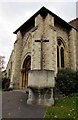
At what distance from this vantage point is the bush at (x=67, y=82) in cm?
901

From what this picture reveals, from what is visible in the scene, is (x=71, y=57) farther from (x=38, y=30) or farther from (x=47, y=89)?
(x=47, y=89)

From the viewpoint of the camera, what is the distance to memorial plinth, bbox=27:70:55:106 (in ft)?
19.6

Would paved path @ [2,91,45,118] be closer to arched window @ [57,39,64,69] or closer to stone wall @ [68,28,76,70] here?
arched window @ [57,39,64,69]

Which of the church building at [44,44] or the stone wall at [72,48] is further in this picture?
the stone wall at [72,48]

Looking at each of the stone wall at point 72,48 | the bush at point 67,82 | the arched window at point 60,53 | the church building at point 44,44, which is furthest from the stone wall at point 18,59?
the stone wall at point 72,48

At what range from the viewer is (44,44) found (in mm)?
12305

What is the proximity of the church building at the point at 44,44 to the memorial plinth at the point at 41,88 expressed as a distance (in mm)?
5349

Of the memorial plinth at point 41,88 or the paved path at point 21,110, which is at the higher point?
the memorial plinth at point 41,88

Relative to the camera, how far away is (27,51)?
14.3 m

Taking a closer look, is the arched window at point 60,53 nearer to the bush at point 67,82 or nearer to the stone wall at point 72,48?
the stone wall at point 72,48

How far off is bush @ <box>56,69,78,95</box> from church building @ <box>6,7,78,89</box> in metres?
2.44

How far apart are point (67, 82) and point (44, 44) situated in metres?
5.12

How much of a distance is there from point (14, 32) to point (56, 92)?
479 inches

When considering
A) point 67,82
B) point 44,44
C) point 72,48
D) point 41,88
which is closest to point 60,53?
point 72,48
